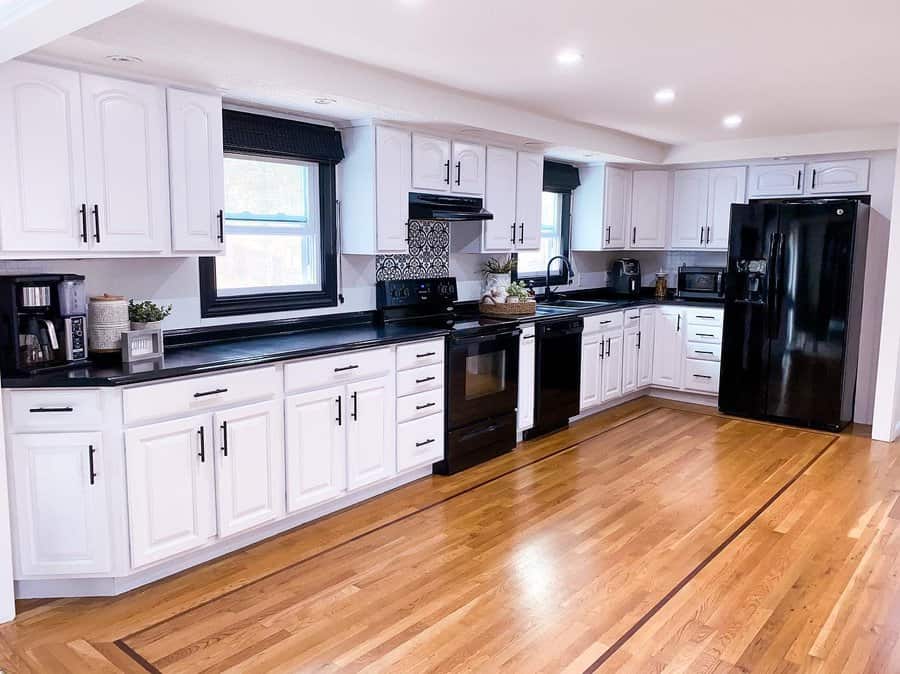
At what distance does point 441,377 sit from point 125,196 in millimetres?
2029

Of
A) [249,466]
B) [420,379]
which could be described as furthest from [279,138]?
[249,466]

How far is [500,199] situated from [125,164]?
2691 mm

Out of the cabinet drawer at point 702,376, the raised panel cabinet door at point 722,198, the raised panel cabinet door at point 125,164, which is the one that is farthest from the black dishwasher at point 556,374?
the raised panel cabinet door at point 125,164

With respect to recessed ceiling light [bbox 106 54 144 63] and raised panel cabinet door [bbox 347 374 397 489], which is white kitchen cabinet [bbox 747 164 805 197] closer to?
raised panel cabinet door [bbox 347 374 397 489]

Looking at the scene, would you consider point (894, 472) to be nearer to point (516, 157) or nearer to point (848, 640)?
point (848, 640)

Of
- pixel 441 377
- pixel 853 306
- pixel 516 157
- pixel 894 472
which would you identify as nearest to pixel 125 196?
pixel 441 377

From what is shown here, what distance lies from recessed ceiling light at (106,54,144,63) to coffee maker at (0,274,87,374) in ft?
2.92

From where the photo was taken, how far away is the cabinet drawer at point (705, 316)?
6184 millimetres

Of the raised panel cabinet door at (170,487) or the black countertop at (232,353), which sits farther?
the raised panel cabinet door at (170,487)

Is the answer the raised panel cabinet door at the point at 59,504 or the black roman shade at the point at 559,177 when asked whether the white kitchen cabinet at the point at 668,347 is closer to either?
the black roman shade at the point at 559,177

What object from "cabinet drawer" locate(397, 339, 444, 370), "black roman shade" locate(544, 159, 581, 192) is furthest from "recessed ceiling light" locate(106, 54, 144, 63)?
"black roman shade" locate(544, 159, 581, 192)

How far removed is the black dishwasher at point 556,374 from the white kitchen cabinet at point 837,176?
7.64ft

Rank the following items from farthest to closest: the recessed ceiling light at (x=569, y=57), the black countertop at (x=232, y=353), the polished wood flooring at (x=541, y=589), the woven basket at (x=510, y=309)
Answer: the woven basket at (x=510, y=309), the recessed ceiling light at (x=569, y=57), the black countertop at (x=232, y=353), the polished wood flooring at (x=541, y=589)

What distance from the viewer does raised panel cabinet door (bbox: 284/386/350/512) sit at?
3469 mm
